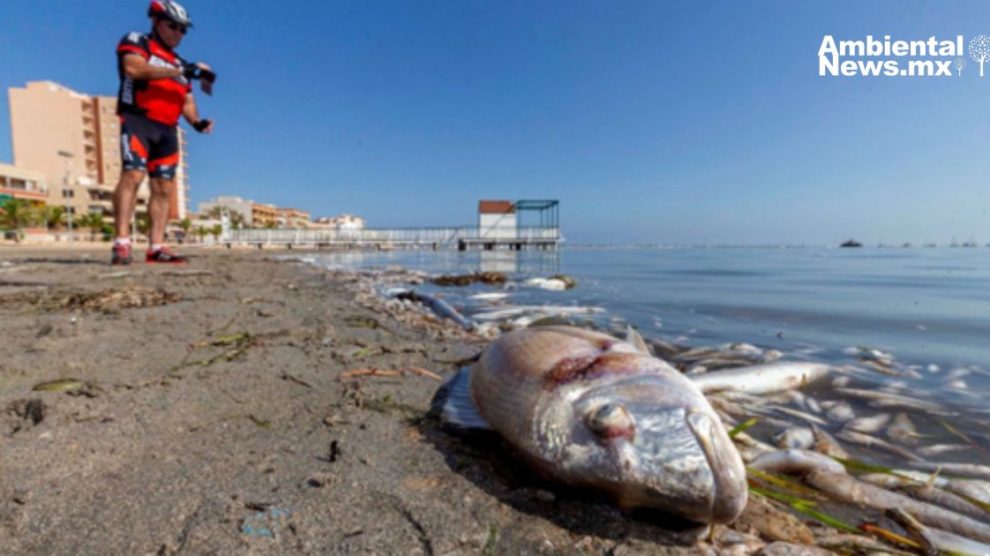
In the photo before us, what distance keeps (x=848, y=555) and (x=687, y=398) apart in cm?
57

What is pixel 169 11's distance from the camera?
6.56m

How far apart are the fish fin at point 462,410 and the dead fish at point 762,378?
1.37 m

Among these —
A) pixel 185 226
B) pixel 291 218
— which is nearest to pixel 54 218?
pixel 185 226

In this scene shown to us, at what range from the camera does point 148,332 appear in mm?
3137

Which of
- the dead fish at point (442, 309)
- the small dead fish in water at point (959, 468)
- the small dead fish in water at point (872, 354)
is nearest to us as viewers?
the small dead fish in water at point (959, 468)

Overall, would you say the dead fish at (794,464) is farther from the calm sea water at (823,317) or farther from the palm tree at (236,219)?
the palm tree at (236,219)

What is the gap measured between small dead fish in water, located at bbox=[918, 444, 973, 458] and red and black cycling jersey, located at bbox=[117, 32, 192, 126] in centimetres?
916

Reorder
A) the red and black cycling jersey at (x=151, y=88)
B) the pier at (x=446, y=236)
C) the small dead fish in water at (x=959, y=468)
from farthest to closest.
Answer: the pier at (x=446, y=236) → the red and black cycling jersey at (x=151, y=88) → the small dead fish in water at (x=959, y=468)

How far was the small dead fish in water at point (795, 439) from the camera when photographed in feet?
6.25

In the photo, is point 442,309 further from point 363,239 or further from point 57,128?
point 57,128

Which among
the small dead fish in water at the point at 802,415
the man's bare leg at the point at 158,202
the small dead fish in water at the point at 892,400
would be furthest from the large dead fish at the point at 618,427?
the man's bare leg at the point at 158,202

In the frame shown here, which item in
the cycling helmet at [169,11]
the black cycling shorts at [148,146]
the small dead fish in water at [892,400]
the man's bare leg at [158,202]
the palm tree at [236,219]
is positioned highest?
the palm tree at [236,219]

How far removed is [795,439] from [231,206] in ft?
390

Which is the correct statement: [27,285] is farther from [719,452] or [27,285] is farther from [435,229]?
[435,229]
